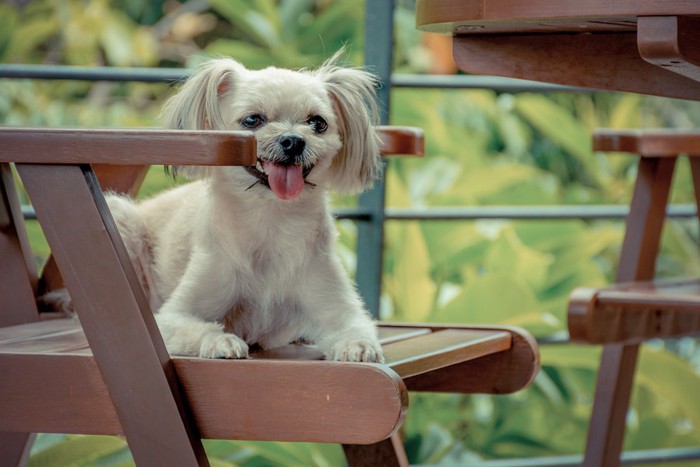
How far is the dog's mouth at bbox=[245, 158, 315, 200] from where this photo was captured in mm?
1269

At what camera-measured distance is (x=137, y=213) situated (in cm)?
158

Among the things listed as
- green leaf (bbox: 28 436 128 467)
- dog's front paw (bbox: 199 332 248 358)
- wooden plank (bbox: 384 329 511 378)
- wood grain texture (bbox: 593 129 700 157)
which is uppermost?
wood grain texture (bbox: 593 129 700 157)

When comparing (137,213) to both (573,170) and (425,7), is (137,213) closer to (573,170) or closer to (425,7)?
(425,7)

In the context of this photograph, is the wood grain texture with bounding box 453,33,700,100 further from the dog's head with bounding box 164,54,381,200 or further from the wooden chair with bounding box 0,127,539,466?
the wooden chair with bounding box 0,127,539,466

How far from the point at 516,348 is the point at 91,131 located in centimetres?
67

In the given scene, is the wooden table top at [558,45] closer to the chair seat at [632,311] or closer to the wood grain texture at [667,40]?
the wood grain texture at [667,40]

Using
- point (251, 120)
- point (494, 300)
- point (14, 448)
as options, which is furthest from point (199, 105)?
point (494, 300)

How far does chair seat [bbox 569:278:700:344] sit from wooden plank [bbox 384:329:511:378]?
191 mm

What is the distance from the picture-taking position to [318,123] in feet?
4.46

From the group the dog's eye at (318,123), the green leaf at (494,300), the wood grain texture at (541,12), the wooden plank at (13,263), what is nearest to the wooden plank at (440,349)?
the dog's eye at (318,123)

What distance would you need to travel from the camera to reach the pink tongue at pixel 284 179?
49.9 inches

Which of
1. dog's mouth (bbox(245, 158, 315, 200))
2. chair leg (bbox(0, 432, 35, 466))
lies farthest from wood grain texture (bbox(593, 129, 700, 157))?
chair leg (bbox(0, 432, 35, 466))

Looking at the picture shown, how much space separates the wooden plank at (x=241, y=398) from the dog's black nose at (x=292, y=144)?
258 millimetres

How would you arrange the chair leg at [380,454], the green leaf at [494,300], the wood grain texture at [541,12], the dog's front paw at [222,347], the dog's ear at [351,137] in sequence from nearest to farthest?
the wood grain texture at [541,12] → the dog's front paw at [222,347] → the dog's ear at [351,137] → the chair leg at [380,454] → the green leaf at [494,300]
